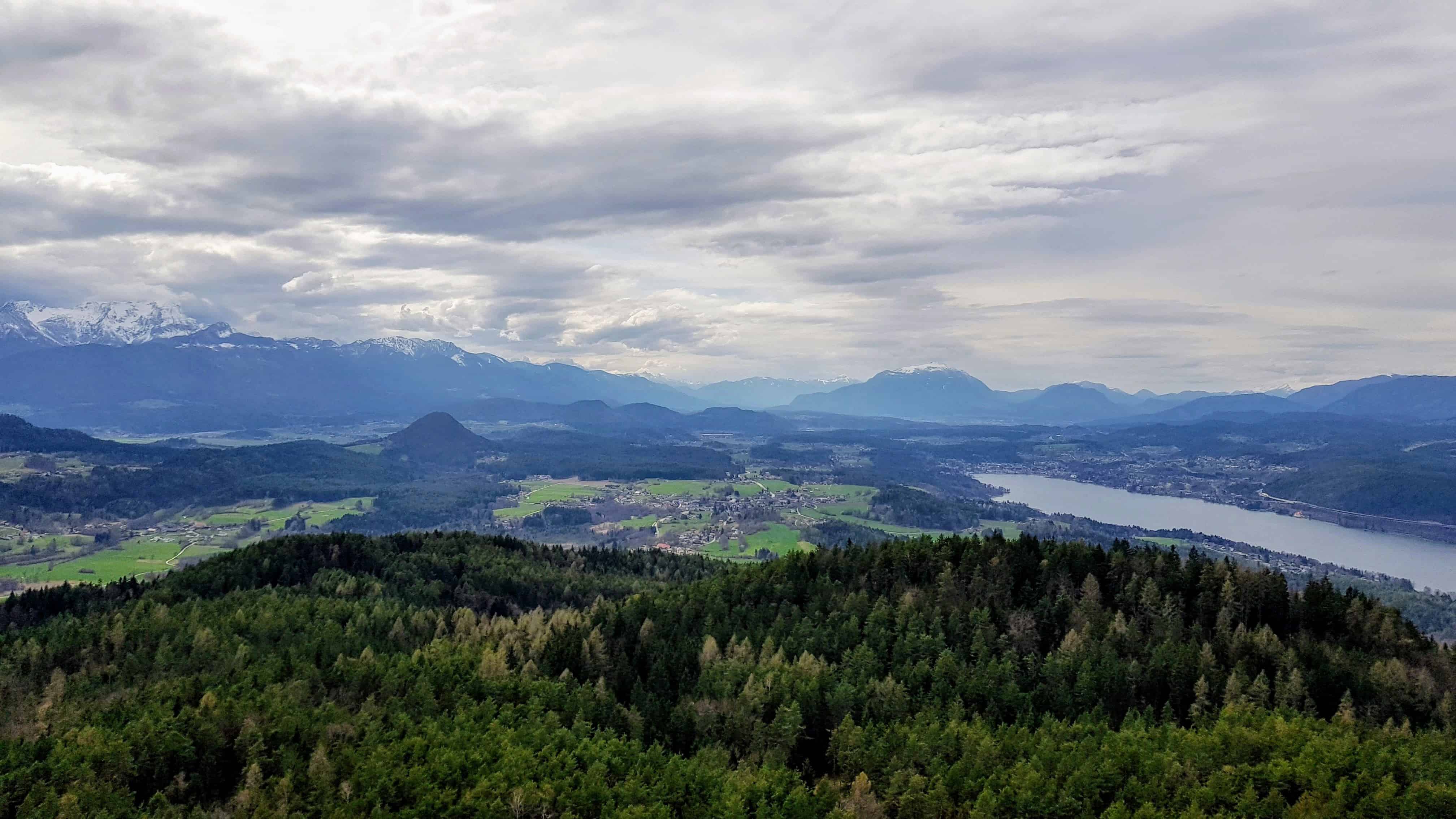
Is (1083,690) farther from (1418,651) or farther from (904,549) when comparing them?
(904,549)

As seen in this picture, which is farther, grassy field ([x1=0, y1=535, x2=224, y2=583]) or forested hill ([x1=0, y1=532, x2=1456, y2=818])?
grassy field ([x1=0, y1=535, x2=224, y2=583])

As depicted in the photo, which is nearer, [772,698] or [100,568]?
[772,698]

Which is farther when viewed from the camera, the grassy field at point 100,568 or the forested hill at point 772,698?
the grassy field at point 100,568

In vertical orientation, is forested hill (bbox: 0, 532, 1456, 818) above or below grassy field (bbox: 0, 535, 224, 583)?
above

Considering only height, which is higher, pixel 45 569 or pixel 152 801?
pixel 152 801

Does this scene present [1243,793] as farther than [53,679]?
No

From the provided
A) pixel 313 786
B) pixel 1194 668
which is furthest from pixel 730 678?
pixel 1194 668

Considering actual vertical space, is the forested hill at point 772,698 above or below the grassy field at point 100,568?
above

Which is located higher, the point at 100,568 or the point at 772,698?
the point at 772,698
